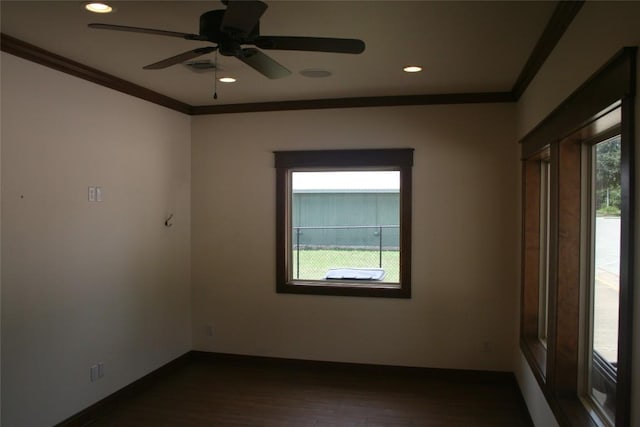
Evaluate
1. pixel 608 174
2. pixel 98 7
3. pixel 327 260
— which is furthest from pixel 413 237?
pixel 98 7

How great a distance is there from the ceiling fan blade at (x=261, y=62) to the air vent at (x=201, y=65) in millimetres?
A: 827

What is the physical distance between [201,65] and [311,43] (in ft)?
4.84

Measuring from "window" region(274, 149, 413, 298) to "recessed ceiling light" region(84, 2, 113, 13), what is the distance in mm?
2412

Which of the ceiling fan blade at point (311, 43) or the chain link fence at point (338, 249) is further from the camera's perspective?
the chain link fence at point (338, 249)

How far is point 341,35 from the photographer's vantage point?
287 centimetres

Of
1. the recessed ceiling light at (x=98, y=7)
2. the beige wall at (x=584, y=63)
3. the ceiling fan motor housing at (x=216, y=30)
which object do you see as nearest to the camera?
the beige wall at (x=584, y=63)

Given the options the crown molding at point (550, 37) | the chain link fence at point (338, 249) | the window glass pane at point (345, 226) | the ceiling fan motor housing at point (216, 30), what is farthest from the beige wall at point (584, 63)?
the chain link fence at point (338, 249)

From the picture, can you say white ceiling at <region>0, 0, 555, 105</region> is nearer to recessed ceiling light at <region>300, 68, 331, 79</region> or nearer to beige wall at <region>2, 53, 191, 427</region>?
recessed ceiling light at <region>300, 68, 331, 79</region>

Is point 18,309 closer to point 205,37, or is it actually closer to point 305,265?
point 205,37

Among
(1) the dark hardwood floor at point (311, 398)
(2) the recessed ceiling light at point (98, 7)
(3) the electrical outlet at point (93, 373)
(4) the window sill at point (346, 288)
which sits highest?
(2) the recessed ceiling light at point (98, 7)

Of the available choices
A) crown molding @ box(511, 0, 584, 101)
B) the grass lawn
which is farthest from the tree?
the grass lawn

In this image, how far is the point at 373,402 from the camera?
13.0 ft

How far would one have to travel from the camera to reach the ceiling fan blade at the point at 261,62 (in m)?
2.38

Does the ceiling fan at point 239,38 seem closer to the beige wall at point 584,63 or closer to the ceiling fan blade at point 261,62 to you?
the ceiling fan blade at point 261,62
